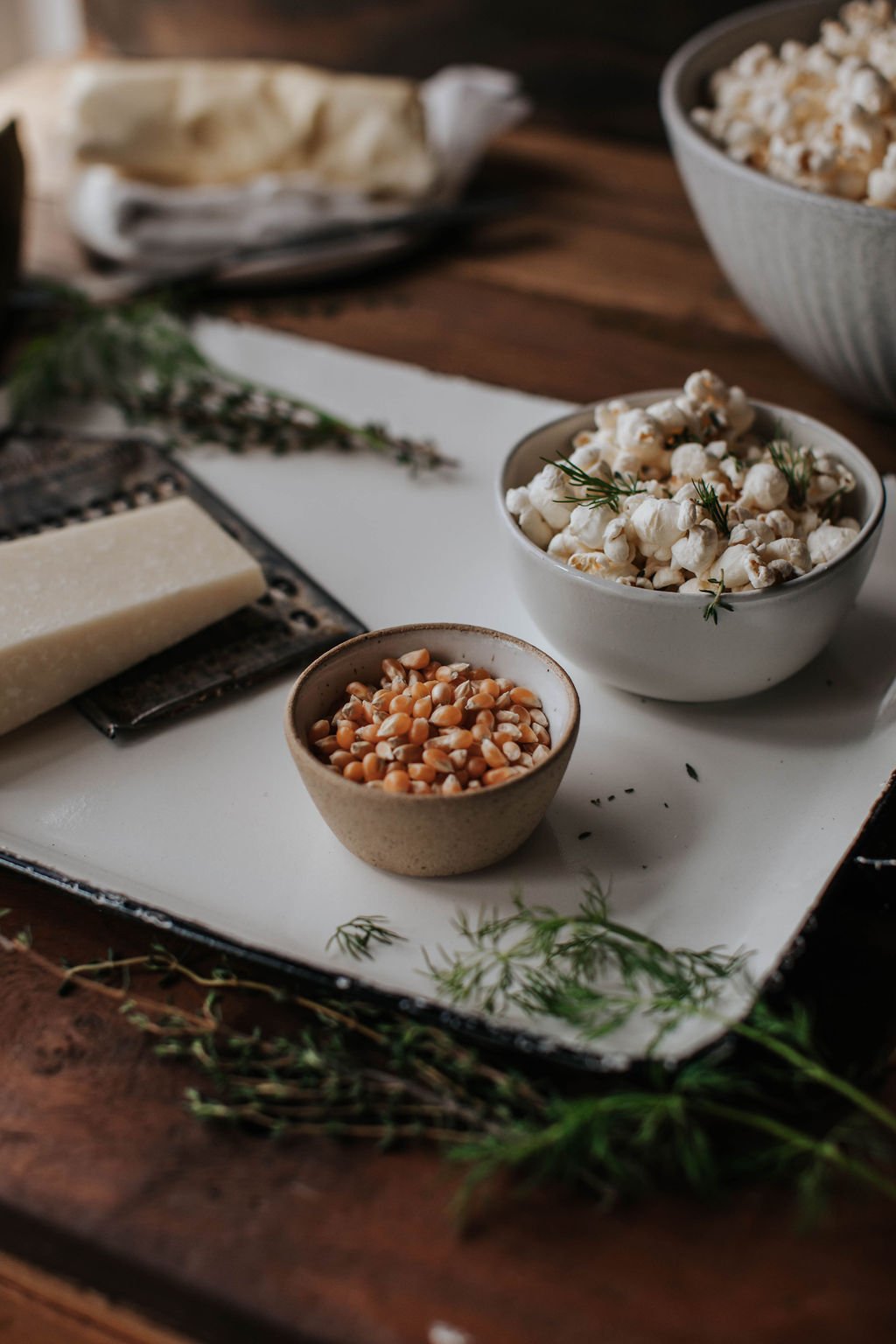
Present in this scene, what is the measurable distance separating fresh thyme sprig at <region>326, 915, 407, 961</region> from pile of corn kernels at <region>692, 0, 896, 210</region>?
2.14ft

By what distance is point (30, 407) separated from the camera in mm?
1253

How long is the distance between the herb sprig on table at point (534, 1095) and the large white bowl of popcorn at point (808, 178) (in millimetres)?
562

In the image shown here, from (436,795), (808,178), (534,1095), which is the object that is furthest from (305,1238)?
(808,178)

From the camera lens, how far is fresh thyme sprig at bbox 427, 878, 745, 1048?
0.68m

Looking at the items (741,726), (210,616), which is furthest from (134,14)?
→ (741,726)

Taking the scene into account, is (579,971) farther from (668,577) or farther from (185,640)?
(185,640)

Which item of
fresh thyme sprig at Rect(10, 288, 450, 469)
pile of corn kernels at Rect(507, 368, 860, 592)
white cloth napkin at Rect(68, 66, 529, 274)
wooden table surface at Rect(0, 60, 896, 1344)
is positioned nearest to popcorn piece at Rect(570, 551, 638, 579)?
pile of corn kernels at Rect(507, 368, 860, 592)

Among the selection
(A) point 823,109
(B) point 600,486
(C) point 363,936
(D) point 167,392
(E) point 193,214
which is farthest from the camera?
(E) point 193,214

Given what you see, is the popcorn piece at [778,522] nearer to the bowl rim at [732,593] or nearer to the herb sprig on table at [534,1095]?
the bowl rim at [732,593]

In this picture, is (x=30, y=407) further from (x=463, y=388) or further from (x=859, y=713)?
(x=859, y=713)

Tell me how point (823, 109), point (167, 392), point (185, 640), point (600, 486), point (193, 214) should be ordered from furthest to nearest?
point (193, 214) < point (167, 392) < point (823, 109) < point (185, 640) < point (600, 486)

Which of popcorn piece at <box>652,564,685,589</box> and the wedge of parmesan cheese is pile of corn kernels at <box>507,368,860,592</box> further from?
the wedge of parmesan cheese

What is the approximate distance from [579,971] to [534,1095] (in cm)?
8

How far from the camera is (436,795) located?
2.37 ft
